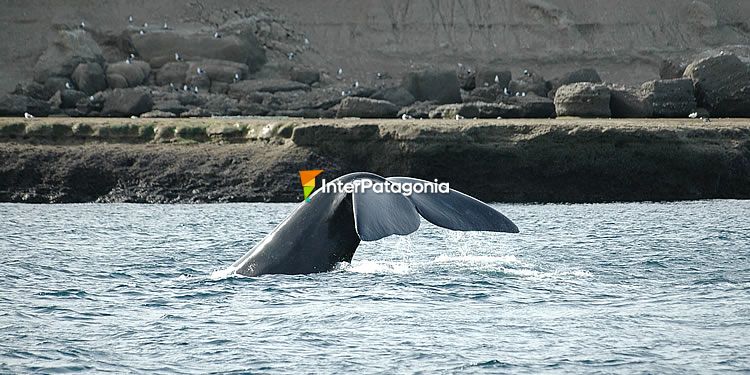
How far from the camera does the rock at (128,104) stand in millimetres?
39250

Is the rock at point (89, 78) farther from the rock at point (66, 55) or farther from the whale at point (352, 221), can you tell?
the whale at point (352, 221)

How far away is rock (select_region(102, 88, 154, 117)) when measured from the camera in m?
39.2

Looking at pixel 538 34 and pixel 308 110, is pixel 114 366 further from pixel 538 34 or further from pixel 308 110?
pixel 538 34

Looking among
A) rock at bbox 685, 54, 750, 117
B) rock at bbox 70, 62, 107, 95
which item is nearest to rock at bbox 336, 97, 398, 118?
rock at bbox 685, 54, 750, 117

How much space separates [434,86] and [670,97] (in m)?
14.8

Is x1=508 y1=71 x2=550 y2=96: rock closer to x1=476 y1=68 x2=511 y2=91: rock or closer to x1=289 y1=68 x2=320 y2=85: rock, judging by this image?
x1=476 y1=68 x2=511 y2=91: rock

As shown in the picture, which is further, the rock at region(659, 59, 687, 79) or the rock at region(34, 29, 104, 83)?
the rock at region(34, 29, 104, 83)

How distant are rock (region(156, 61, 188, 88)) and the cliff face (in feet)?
34.6

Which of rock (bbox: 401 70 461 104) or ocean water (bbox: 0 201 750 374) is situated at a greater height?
rock (bbox: 401 70 461 104)

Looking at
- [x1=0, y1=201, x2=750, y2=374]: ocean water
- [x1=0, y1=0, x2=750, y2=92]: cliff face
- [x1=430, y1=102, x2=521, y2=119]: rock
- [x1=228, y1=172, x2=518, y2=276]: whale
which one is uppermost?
[x1=0, y1=0, x2=750, y2=92]: cliff face

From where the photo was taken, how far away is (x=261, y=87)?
52188 millimetres

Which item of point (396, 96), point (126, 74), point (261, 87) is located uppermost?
point (126, 74)

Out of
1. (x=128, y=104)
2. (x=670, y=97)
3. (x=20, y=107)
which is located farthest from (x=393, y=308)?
(x=128, y=104)

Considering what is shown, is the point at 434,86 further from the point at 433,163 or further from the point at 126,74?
the point at 433,163
